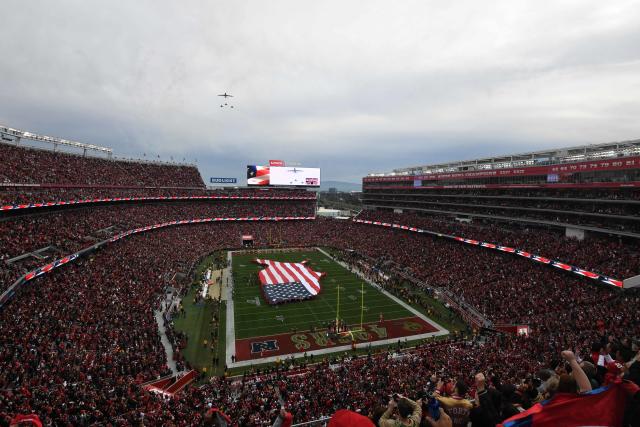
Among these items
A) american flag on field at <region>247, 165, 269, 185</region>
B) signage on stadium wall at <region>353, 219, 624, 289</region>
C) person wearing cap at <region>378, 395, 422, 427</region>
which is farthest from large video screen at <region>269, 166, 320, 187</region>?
person wearing cap at <region>378, 395, 422, 427</region>

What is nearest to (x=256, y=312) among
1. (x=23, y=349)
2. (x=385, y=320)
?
(x=385, y=320)

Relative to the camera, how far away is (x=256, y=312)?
29.8m

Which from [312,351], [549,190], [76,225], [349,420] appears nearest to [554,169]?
[549,190]

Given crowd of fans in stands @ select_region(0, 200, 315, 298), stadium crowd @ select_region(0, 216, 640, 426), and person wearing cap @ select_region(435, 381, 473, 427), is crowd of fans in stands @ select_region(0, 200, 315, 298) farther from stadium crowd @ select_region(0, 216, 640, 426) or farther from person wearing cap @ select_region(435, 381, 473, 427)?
person wearing cap @ select_region(435, 381, 473, 427)

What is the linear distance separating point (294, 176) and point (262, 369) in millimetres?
55987

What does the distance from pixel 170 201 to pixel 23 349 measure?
46382 mm

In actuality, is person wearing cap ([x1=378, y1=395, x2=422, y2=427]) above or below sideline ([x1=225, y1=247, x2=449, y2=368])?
above

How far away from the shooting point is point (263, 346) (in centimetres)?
2373

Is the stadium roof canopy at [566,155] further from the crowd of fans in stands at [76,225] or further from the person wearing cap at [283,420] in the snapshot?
the crowd of fans in stands at [76,225]

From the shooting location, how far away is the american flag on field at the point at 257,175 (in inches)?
2810

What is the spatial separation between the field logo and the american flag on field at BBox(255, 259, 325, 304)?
23.5 ft

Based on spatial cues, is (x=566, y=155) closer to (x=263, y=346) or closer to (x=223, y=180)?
(x=263, y=346)

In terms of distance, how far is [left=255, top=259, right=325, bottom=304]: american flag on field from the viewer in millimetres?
32656

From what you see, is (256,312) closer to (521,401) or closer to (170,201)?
(521,401)
